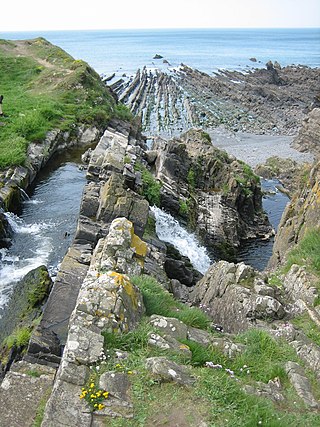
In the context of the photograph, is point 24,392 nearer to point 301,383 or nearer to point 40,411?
point 40,411

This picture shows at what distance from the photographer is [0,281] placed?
62.0 ft

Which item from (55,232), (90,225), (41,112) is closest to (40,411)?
(90,225)

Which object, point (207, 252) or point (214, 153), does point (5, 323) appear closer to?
point (207, 252)

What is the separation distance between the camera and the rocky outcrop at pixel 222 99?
62.3m

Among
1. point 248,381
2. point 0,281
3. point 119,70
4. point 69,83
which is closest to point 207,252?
point 0,281

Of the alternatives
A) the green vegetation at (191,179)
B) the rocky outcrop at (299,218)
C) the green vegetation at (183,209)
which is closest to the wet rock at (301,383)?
the rocky outcrop at (299,218)

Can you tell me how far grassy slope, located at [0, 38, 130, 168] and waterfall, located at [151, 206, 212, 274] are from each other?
11197 millimetres

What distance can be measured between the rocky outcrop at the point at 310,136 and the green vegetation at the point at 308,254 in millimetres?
37881

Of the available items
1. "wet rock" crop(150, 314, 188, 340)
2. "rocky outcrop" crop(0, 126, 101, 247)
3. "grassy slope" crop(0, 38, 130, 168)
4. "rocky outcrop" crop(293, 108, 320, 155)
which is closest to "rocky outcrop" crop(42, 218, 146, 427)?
"wet rock" crop(150, 314, 188, 340)

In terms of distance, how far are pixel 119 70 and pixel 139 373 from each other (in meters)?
122

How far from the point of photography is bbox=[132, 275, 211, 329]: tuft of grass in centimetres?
1088

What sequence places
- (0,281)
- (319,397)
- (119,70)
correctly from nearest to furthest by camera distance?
(319,397), (0,281), (119,70)

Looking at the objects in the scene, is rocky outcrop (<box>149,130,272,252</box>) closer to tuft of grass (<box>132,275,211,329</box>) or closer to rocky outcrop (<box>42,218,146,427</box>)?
tuft of grass (<box>132,275,211,329</box>)

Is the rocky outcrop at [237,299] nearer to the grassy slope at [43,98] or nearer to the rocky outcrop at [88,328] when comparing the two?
the rocky outcrop at [88,328]
